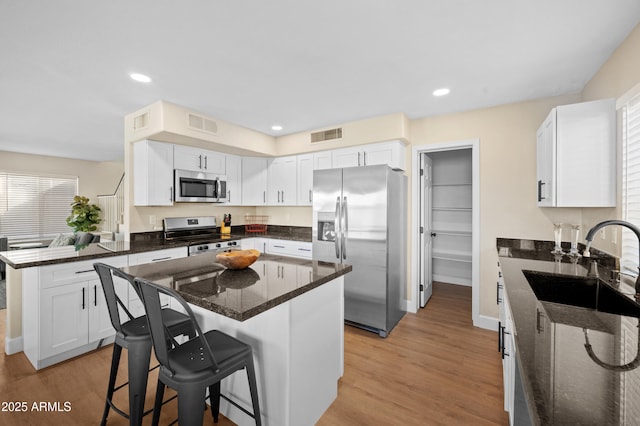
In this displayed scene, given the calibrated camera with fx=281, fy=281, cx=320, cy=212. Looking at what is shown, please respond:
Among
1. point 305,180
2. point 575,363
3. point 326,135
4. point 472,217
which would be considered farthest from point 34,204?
point 575,363

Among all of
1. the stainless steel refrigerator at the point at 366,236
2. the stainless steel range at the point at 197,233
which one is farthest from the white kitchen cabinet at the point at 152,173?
the stainless steel refrigerator at the point at 366,236

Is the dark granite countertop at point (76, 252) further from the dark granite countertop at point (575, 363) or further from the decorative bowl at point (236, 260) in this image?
the dark granite countertop at point (575, 363)

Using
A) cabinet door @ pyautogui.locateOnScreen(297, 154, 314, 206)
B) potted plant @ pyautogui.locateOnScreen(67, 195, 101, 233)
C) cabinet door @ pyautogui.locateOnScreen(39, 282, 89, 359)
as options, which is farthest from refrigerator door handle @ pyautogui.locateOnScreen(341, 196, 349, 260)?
potted plant @ pyautogui.locateOnScreen(67, 195, 101, 233)

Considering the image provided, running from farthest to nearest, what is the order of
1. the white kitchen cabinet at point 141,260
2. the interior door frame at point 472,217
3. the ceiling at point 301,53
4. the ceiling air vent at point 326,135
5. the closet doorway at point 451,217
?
the closet doorway at point 451,217 < the ceiling air vent at point 326,135 < the interior door frame at point 472,217 < the white kitchen cabinet at point 141,260 < the ceiling at point 301,53

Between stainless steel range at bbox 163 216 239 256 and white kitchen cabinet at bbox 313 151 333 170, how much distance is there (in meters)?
1.69

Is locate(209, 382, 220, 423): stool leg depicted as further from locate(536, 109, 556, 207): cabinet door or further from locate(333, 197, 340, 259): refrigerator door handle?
locate(536, 109, 556, 207): cabinet door

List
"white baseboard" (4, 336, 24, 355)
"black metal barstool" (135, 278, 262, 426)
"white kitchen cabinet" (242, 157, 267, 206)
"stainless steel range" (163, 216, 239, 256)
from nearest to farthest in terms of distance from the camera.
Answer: "black metal barstool" (135, 278, 262, 426) < "white baseboard" (4, 336, 24, 355) < "stainless steel range" (163, 216, 239, 256) < "white kitchen cabinet" (242, 157, 267, 206)

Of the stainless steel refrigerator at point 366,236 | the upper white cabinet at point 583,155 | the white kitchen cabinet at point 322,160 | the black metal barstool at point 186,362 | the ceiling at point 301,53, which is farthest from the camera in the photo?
the white kitchen cabinet at point 322,160

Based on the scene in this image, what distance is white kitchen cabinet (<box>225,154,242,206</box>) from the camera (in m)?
4.51

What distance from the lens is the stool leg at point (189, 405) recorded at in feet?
4.01

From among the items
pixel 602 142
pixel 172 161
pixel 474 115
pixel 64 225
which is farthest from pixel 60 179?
pixel 602 142

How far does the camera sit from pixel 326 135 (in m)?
4.12

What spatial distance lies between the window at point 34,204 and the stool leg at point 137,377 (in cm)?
693

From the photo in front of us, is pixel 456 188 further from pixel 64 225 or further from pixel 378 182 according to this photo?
pixel 64 225
